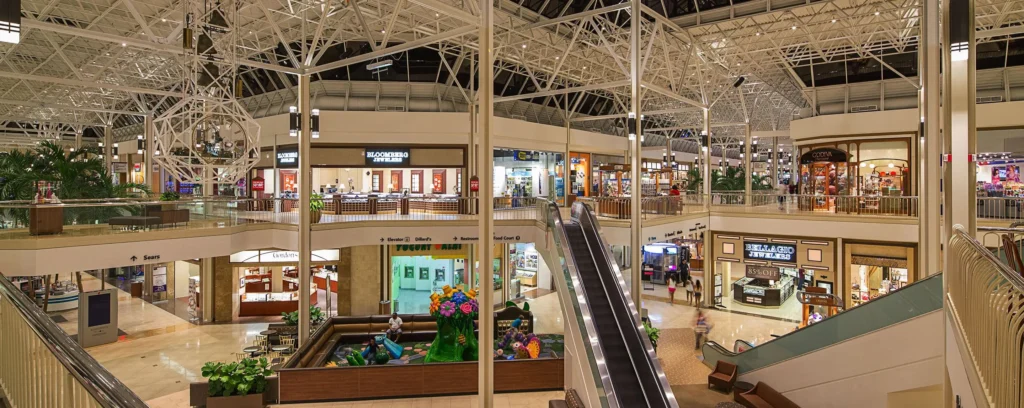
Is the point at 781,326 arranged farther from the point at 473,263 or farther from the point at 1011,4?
the point at 1011,4

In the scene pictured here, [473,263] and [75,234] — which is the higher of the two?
[75,234]

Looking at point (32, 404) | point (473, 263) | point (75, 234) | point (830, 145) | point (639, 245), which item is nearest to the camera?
point (32, 404)

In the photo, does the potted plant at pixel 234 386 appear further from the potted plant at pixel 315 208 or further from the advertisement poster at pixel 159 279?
the advertisement poster at pixel 159 279

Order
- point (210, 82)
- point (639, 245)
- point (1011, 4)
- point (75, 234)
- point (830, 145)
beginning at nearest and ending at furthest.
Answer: point (210, 82), point (75, 234), point (639, 245), point (1011, 4), point (830, 145)

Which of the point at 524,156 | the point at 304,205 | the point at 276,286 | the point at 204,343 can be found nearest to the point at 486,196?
the point at 304,205

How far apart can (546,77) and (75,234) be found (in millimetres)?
20235

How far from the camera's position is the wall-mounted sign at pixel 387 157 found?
2100cm

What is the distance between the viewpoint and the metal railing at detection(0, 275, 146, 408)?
2.17m

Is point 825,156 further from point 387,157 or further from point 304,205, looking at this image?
point 304,205

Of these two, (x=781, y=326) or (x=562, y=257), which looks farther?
(x=781, y=326)

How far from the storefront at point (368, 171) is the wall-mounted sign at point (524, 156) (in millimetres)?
4012

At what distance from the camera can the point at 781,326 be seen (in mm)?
17812

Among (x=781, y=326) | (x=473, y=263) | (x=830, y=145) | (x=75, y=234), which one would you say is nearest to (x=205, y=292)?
(x=75, y=234)

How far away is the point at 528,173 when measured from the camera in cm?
2777
